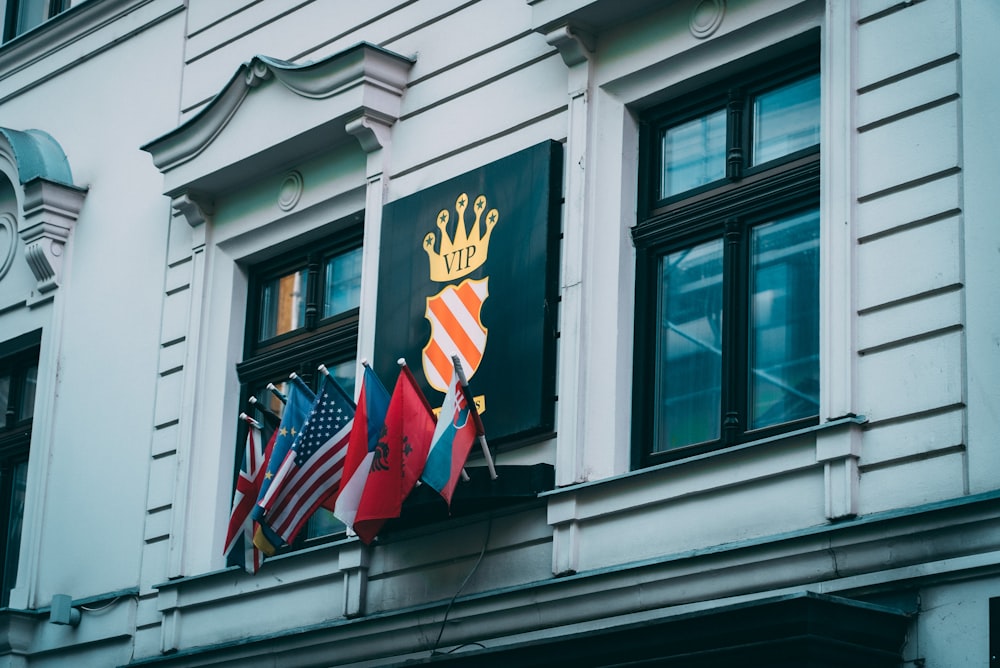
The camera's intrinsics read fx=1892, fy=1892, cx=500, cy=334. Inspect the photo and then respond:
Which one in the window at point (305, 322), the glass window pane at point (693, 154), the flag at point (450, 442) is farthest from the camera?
the window at point (305, 322)

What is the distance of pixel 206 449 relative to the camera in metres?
14.8

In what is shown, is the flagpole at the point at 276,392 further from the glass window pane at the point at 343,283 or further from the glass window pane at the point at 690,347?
the glass window pane at the point at 690,347

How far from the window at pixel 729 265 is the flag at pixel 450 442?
106cm

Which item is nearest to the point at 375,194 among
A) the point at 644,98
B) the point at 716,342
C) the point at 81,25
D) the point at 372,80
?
the point at 372,80

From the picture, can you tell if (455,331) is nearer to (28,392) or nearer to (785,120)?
(785,120)

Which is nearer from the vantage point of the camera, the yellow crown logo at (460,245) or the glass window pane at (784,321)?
the glass window pane at (784,321)

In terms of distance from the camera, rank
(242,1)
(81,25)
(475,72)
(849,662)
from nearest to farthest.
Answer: (849,662) → (475,72) → (242,1) → (81,25)

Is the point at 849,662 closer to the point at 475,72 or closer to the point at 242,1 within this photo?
the point at 475,72

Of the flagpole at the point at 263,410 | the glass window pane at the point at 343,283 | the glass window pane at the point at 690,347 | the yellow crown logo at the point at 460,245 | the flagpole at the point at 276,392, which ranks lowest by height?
the glass window pane at the point at 690,347

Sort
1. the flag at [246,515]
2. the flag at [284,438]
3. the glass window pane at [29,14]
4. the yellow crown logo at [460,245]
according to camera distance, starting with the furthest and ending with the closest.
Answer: the glass window pane at [29,14] < the flag at [246,515] < the flag at [284,438] < the yellow crown logo at [460,245]

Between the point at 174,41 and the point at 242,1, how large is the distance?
37.7 inches

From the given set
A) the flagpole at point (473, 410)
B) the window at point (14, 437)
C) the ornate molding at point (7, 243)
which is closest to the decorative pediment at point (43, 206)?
the ornate molding at point (7, 243)

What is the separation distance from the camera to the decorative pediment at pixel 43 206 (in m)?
16.8

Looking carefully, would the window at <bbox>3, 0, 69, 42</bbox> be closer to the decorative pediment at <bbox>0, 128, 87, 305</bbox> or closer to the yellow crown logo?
the decorative pediment at <bbox>0, 128, 87, 305</bbox>
